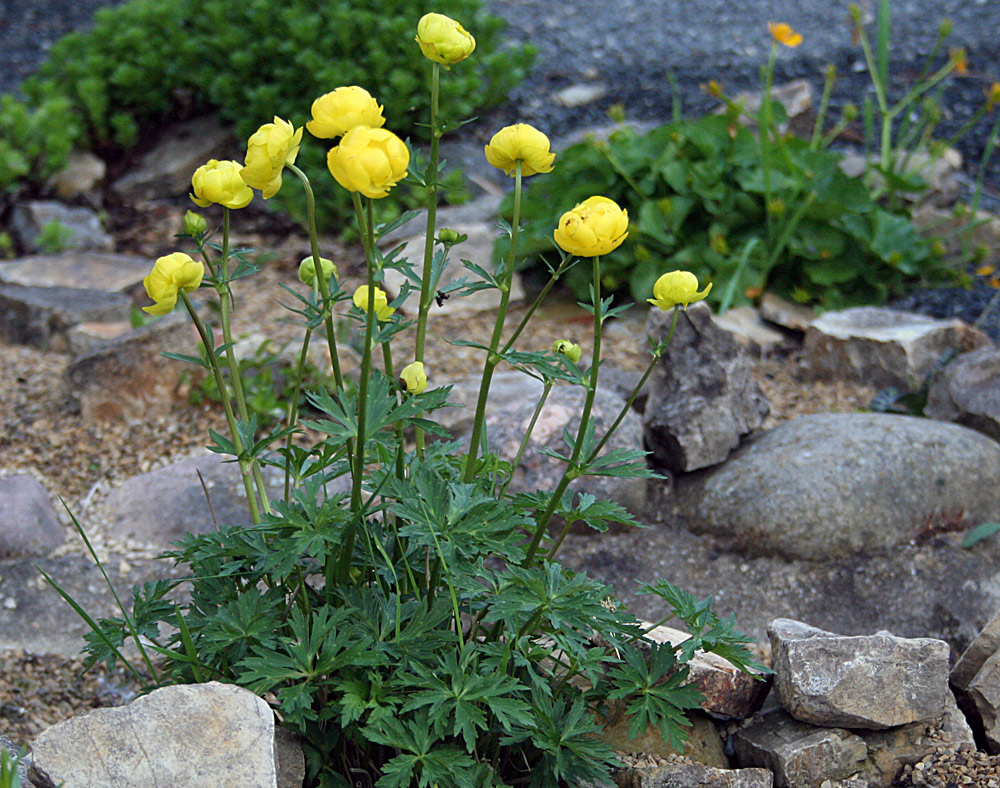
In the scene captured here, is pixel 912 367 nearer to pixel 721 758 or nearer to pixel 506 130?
pixel 721 758

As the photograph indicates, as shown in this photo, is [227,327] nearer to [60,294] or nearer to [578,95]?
[60,294]

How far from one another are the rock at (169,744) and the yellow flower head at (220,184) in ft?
2.25

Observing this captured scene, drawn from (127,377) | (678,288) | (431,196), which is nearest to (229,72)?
(127,377)

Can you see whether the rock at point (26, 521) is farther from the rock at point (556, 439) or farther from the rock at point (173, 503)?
the rock at point (556, 439)

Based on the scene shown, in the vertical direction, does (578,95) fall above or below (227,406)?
below

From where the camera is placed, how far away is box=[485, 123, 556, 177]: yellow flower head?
4.38 ft

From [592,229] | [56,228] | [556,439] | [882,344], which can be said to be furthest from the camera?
[56,228]

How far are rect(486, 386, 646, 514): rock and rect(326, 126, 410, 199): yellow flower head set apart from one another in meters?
1.46

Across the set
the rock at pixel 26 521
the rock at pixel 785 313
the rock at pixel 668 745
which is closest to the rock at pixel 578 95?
the rock at pixel 785 313

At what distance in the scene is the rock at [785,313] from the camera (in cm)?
356

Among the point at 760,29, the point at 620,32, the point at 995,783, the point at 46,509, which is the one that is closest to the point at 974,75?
the point at 760,29

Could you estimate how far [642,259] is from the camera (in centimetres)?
356

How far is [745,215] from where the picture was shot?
365 cm

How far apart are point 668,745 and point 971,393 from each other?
1643 mm
